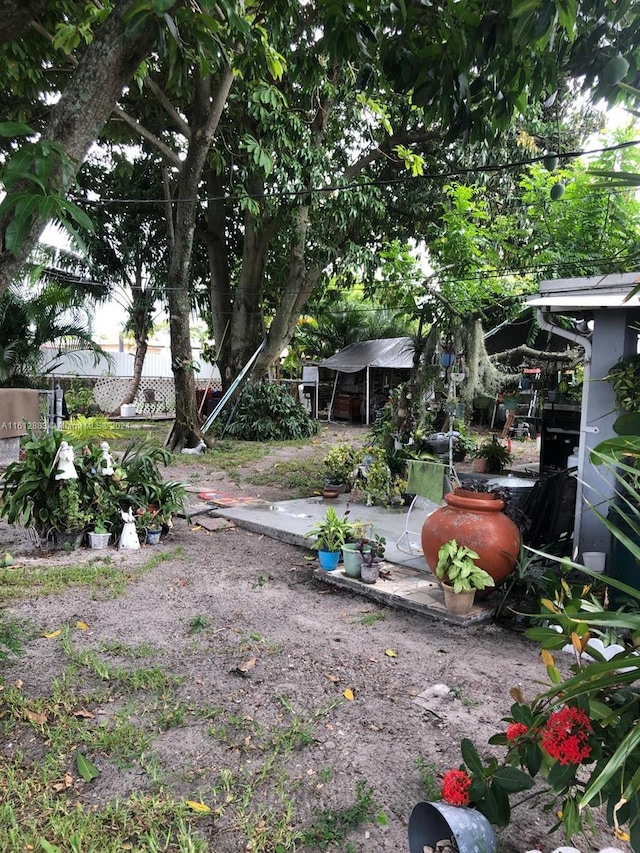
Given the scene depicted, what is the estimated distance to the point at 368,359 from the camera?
18156 mm

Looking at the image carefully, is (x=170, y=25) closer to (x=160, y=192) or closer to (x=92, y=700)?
(x=92, y=700)

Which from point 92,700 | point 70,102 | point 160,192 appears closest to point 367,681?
point 92,700

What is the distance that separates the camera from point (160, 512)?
6.04 metres

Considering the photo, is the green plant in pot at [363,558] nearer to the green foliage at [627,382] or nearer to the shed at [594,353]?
the shed at [594,353]

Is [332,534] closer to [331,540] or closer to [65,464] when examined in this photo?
[331,540]

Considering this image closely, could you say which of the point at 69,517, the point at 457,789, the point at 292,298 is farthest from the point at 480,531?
the point at 292,298

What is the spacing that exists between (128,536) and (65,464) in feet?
3.04

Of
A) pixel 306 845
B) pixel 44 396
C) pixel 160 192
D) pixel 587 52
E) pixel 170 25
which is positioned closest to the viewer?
pixel 306 845

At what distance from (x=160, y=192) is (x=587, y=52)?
493 inches

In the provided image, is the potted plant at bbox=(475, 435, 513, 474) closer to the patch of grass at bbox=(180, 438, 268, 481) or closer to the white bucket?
the patch of grass at bbox=(180, 438, 268, 481)

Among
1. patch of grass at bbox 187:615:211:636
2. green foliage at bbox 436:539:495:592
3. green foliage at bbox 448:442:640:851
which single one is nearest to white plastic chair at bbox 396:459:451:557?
green foliage at bbox 436:539:495:592

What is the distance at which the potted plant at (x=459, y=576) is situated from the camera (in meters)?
3.97

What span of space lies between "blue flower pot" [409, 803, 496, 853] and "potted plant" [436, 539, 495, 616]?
7.27ft

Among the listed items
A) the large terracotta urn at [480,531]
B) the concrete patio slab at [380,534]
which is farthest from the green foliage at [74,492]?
the large terracotta urn at [480,531]
